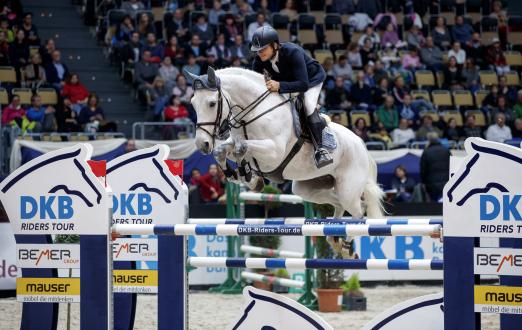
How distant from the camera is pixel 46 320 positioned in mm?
5949

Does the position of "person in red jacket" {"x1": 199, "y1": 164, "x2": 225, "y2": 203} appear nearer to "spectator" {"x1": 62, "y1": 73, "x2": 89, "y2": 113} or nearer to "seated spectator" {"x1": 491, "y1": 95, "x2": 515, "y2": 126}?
"spectator" {"x1": 62, "y1": 73, "x2": 89, "y2": 113}

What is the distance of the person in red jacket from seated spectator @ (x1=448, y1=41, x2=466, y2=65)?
289 inches

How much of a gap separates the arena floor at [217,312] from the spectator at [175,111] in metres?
4.06

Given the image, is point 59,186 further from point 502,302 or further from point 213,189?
point 213,189

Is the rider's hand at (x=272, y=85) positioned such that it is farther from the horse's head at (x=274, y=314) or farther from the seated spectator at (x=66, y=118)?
the seated spectator at (x=66, y=118)

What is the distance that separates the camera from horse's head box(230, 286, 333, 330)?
5.32 metres

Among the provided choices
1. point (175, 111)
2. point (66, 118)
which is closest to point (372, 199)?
point (175, 111)

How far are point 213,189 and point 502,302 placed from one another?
8.36 metres

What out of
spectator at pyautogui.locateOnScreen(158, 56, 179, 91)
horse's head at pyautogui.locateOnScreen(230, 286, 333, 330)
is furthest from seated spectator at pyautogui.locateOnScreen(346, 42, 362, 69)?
horse's head at pyautogui.locateOnScreen(230, 286, 333, 330)

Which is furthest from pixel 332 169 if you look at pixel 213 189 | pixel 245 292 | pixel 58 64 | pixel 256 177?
pixel 58 64

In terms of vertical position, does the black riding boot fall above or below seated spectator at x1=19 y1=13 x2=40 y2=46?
below

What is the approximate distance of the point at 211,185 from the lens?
1312cm

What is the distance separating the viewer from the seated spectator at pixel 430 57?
18719 millimetres

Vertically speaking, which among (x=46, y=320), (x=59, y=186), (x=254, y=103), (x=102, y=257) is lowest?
(x=46, y=320)
